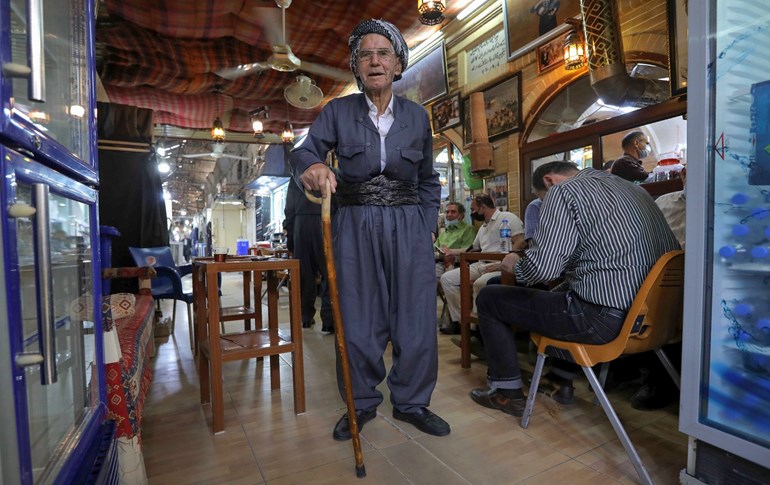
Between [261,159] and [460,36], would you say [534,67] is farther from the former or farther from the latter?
[261,159]

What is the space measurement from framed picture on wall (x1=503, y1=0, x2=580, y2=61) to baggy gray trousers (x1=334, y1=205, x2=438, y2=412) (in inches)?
122

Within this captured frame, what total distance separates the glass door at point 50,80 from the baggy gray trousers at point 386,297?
3.21 feet

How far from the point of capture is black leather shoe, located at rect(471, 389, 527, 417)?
193 centimetres

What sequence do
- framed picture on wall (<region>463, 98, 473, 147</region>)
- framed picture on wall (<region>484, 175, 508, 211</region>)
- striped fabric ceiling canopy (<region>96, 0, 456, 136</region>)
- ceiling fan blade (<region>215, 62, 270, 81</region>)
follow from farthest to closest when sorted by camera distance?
framed picture on wall (<region>463, 98, 473, 147</region>) → ceiling fan blade (<region>215, 62, 270, 81</region>) → framed picture on wall (<region>484, 175, 508, 211</region>) → striped fabric ceiling canopy (<region>96, 0, 456, 136</region>)

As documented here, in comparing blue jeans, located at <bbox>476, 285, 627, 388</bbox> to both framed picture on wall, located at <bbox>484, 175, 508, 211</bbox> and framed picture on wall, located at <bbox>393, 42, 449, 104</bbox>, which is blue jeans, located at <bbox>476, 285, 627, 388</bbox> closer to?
framed picture on wall, located at <bbox>484, 175, 508, 211</bbox>

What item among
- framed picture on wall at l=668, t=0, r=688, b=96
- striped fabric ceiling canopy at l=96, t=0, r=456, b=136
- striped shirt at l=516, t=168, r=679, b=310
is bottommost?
striped shirt at l=516, t=168, r=679, b=310

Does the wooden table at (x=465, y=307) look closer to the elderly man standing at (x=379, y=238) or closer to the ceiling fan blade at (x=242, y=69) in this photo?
the elderly man standing at (x=379, y=238)

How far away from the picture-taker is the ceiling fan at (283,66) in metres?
4.24

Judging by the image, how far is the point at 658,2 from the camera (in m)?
3.12

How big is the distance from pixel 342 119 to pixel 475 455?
149cm

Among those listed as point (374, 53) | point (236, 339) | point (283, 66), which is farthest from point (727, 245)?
point (283, 66)

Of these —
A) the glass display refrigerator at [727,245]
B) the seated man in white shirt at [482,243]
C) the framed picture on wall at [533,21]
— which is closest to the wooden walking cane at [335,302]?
the glass display refrigerator at [727,245]

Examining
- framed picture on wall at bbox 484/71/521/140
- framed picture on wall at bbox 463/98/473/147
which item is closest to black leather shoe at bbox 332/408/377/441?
framed picture on wall at bbox 484/71/521/140

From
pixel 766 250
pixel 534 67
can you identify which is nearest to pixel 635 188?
pixel 766 250
